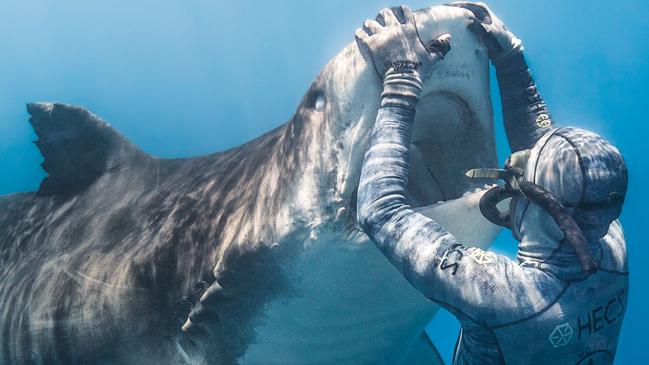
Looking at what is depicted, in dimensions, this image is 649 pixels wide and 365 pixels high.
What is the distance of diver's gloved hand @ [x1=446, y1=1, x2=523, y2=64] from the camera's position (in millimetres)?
2139

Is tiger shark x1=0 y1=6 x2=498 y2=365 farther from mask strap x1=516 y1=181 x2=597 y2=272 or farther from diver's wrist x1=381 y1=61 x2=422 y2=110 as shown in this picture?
mask strap x1=516 y1=181 x2=597 y2=272

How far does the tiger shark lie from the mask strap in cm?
41

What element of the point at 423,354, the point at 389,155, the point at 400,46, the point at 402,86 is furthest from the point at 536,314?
the point at 423,354

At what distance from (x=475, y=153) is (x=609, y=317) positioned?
85cm

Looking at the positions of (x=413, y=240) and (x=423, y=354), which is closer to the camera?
(x=413, y=240)

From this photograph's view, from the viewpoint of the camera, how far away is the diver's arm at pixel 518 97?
2.43m

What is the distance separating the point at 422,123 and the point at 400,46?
1.81ft

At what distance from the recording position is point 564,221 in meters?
1.65

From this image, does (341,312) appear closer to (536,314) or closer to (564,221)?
(536,314)

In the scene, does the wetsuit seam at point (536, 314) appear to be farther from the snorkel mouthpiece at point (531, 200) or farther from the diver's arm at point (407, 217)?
the snorkel mouthpiece at point (531, 200)

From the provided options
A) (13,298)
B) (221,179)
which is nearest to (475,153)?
(221,179)

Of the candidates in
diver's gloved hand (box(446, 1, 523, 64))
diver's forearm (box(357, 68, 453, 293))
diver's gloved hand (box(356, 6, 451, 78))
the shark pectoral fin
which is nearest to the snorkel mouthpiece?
diver's forearm (box(357, 68, 453, 293))

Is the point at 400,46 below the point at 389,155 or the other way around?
the other way around

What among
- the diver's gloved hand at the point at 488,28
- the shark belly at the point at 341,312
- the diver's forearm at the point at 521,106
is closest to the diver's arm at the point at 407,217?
the diver's gloved hand at the point at 488,28
